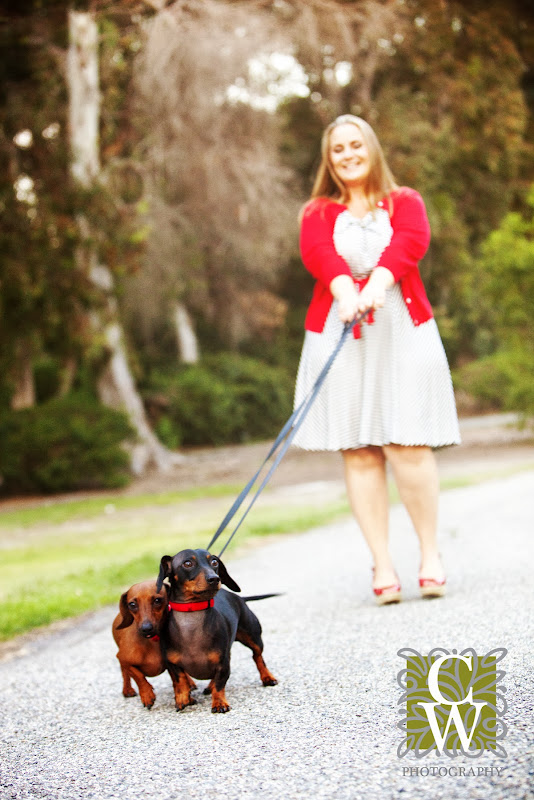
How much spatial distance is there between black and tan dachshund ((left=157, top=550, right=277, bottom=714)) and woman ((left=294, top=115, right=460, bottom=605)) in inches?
56.2

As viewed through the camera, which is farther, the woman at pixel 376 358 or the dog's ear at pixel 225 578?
the woman at pixel 376 358

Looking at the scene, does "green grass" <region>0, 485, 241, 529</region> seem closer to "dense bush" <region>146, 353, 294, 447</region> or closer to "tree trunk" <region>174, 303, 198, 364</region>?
"dense bush" <region>146, 353, 294, 447</region>

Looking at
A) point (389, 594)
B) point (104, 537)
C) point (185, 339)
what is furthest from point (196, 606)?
point (185, 339)

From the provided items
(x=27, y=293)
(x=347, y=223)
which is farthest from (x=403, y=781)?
(x=27, y=293)

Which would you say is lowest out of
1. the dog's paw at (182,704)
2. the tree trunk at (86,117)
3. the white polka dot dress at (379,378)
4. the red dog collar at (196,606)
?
the dog's paw at (182,704)

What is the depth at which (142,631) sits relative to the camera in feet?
9.02

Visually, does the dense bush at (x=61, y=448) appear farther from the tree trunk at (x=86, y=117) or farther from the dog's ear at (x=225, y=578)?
the dog's ear at (x=225, y=578)

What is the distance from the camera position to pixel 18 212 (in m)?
14.2

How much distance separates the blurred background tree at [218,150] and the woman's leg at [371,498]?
879cm

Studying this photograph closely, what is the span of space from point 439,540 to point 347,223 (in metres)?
2.94

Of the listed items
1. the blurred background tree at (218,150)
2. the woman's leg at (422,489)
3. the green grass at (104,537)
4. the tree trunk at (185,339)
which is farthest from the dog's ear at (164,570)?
the tree trunk at (185,339)

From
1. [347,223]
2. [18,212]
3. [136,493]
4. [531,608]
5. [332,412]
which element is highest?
[18,212]

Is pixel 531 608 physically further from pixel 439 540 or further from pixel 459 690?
pixel 439 540

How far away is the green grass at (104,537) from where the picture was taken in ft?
18.6
